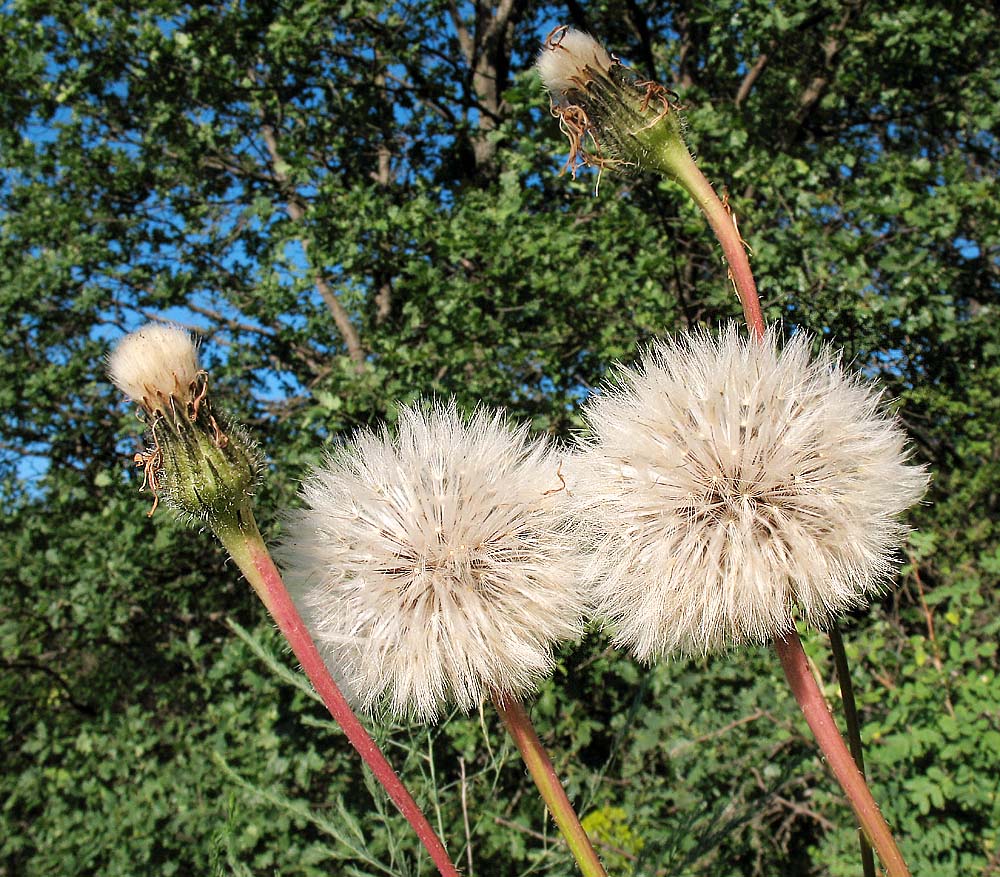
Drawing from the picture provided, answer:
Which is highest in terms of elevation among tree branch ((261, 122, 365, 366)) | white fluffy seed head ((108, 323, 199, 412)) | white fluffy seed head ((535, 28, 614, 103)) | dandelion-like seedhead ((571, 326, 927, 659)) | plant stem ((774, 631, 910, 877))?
tree branch ((261, 122, 365, 366))

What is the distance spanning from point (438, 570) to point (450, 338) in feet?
6.54

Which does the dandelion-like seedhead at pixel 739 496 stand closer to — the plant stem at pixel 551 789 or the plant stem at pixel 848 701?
the plant stem at pixel 848 701

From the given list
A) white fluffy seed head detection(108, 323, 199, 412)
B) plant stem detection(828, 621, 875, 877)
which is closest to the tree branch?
white fluffy seed head detection(108, 323, 199, 412)

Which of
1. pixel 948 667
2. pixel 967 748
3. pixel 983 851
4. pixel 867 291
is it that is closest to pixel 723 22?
pixel 867 291

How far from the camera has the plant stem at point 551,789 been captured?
3.43 ft

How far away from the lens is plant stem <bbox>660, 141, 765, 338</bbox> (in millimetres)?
1017

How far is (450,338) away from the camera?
10.4 ft

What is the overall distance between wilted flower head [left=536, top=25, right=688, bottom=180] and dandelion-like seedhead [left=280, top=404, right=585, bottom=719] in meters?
0.50

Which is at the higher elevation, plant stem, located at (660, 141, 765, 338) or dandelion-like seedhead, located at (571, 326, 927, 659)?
plant stem, located at (660, 141, 765, 338)

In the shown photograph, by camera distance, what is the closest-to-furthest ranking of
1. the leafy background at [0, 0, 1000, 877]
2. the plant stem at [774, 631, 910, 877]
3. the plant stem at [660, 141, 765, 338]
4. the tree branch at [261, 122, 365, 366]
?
the plant stem at [774, 631, 910, 877], the plant stem at [660, 141, 765, 338], the leafy background at [0, 0, 1000, 877], the tree branch at [261, 122, 365, 366]

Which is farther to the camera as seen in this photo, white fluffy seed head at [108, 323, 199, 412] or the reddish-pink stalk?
white fluffy seed head at [108, 323, 199, 412]

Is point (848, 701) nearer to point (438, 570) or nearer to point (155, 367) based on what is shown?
point (438, 570)

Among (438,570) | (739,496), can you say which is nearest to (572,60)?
(739,496)

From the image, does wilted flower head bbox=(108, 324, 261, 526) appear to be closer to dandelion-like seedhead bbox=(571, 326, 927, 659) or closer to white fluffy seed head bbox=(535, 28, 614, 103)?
dandelion-like seedhead bbox=(571, 326, 927, 659)
